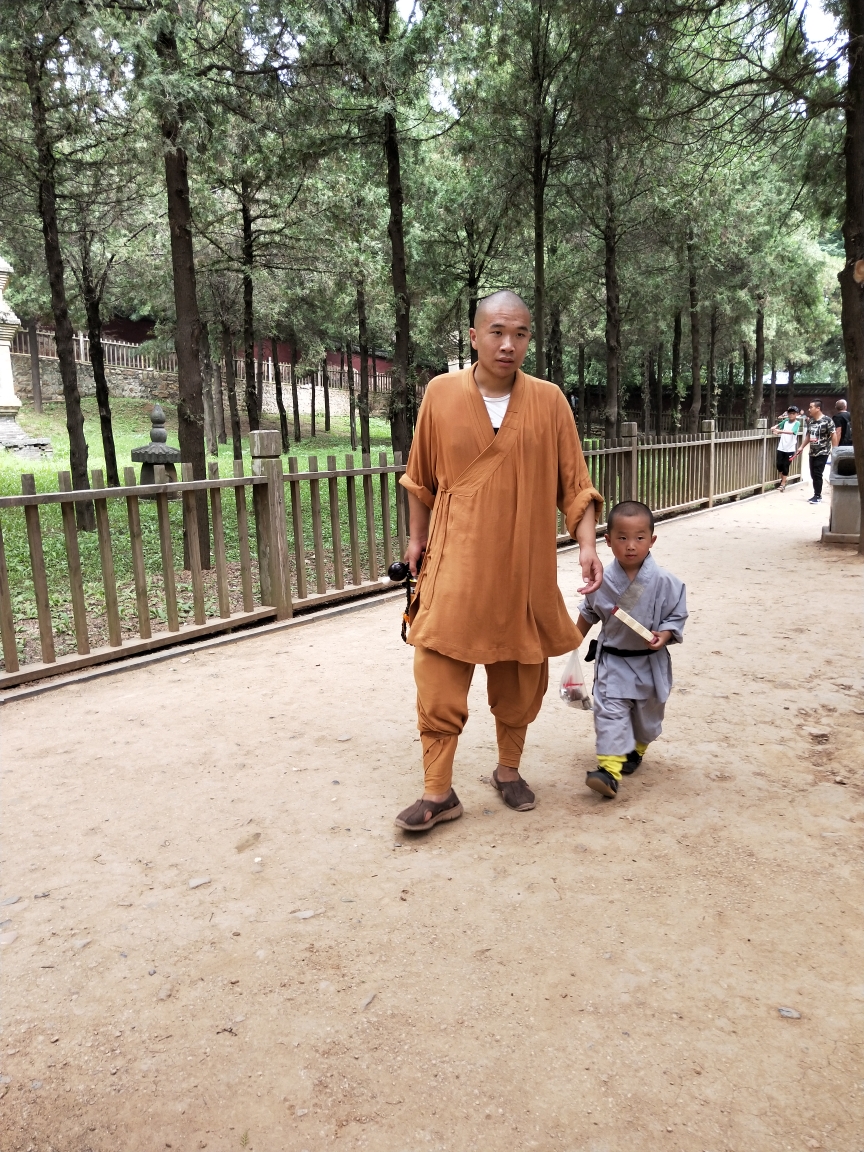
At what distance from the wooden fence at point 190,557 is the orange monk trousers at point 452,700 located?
2.77 metres

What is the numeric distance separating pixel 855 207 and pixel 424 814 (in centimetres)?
781

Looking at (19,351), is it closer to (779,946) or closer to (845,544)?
(845,544)

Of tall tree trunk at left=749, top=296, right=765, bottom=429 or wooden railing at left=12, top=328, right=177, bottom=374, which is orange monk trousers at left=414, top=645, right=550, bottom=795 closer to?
tall tree trunk at left=749, top=296, right=765, bottom=429

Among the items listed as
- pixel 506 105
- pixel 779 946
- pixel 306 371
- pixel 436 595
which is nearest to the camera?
pixel 779 946

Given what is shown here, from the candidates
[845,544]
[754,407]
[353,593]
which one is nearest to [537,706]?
[353,593]

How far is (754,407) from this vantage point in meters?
25.6

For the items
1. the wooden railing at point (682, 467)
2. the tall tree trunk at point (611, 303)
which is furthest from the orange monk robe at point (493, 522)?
the tall tree trunk at point (611, 303)

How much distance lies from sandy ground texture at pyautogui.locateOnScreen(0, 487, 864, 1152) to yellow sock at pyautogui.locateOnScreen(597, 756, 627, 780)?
4.3 inches

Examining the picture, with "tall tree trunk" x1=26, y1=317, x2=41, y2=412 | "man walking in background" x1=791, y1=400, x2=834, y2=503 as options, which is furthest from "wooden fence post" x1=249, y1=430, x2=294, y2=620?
"tall tree trunk" x1=26, y1=317, x2=41, y2=412

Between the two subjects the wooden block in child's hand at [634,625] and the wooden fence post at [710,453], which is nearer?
the wooden block in child's hand at [634,625]

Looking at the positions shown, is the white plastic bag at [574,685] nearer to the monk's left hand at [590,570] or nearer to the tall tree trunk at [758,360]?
the monk's left hand at [590,570]

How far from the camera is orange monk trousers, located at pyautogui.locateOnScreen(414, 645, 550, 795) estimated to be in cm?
302

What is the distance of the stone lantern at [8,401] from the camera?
16.9 meters

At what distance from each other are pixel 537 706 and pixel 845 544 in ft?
26.9
